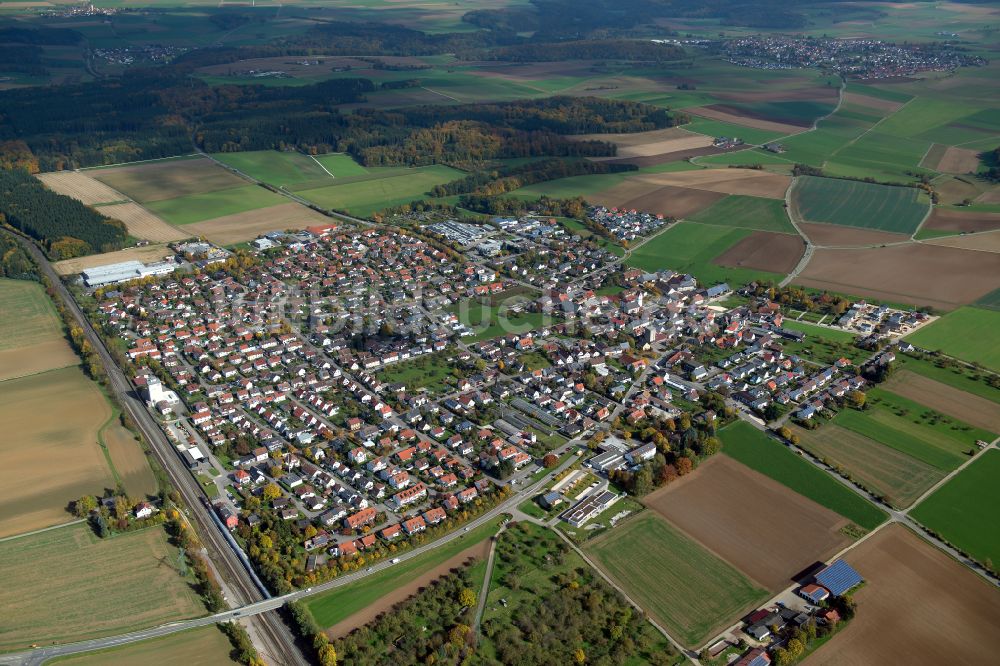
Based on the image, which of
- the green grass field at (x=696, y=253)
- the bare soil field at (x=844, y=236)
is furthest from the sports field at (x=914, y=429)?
the bare soil field at (x=844, y=236)

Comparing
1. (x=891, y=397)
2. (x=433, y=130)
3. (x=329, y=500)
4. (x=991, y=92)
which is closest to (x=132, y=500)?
(x=329, y=500)

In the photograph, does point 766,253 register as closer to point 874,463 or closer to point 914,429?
point 914,429

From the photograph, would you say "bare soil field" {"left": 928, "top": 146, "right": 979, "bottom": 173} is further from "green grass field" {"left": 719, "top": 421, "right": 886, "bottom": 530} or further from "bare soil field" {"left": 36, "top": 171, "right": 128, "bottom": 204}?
"bare soil field" {"left": 36, "top": 171, "right": 128, "bottom": 204}

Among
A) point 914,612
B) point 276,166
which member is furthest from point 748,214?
point 276,166

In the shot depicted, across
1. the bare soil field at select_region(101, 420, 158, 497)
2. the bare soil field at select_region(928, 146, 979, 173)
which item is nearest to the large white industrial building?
the bare soil field at select_region(101, 420, 158, 497)

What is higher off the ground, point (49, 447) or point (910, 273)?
point (49, 447)

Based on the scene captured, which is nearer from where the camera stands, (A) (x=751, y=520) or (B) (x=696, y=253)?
(A) (x=751, y=520)

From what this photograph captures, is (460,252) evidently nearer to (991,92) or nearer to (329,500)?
(329,500)
